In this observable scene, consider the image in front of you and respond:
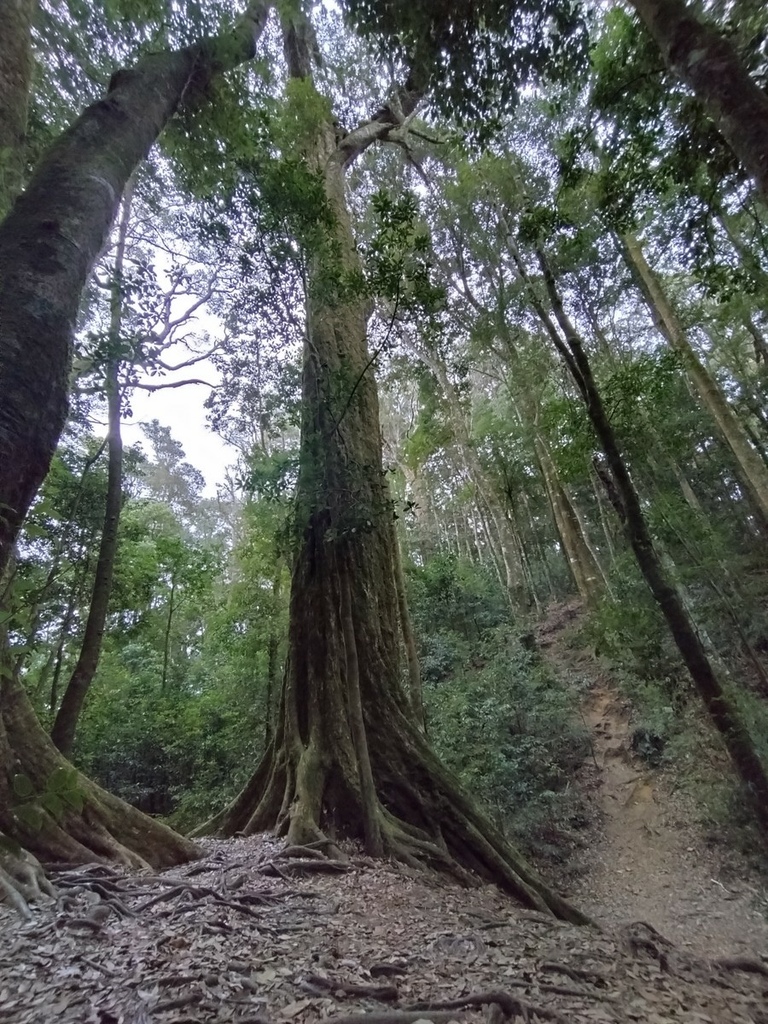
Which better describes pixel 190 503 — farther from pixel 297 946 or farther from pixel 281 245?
pixel 297 946

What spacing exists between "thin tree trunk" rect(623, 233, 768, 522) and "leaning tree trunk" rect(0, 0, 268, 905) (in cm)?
726

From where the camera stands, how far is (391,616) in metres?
6.52

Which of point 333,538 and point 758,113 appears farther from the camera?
point 333,538

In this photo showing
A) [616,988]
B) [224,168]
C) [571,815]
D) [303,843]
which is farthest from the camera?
[571,815]

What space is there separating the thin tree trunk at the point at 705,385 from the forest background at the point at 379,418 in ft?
0.20

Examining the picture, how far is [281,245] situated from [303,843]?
562cm

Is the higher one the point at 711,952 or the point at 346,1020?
the point at 346,1020

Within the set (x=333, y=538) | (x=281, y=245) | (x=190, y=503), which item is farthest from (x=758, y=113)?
(x=190, y=503)

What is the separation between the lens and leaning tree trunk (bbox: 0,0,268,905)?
1.67 metres

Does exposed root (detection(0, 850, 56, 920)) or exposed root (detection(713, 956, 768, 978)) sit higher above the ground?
exposed root (detection(0, 850, 56, 920))

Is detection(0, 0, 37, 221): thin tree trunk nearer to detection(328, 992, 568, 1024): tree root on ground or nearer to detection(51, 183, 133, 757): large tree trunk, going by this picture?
detection(51, 183, 133, 757): large tree trunk

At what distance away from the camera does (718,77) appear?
10.2 feet

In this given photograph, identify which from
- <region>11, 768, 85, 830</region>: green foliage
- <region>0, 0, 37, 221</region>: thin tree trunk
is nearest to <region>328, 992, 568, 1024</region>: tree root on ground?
<region>11, 768, 85, 830</region>: green foliage

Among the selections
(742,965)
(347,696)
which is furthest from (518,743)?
(742,965)
